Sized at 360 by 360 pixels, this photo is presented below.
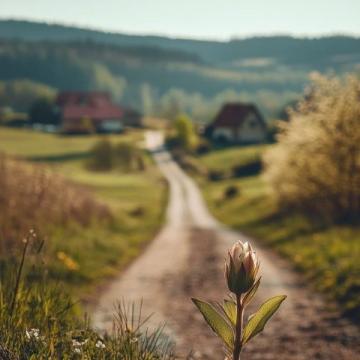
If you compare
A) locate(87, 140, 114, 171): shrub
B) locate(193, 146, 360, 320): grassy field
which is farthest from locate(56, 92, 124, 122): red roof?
locate(193, 146, 360, 320): grassy field

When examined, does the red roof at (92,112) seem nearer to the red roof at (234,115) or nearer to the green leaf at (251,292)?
the red roof at (234,115)

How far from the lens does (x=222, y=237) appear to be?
2458cm

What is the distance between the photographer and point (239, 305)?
2486 mm

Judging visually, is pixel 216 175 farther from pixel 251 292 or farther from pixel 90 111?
pixel 90 111

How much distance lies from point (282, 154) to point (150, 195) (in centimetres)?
2642

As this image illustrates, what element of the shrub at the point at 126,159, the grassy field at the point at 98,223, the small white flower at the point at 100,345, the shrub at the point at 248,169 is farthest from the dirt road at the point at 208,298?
the shrub at the point at 126,159

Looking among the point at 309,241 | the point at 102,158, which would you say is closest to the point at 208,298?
the point at 309,241

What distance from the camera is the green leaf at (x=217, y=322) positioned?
250 centimetres

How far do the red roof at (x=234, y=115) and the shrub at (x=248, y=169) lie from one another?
1527 inches

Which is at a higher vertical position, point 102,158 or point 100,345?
point 100,345

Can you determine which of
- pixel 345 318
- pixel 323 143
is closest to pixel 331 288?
pixel 345 318

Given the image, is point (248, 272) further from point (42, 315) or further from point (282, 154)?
point (282, 154)

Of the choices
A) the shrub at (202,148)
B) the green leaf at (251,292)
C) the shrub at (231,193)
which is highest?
the green leaf at (251,292)

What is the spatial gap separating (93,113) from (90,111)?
111 cm
